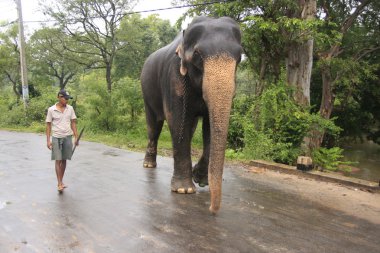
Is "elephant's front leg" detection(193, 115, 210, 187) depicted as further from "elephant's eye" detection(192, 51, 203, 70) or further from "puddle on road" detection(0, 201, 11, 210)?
"puddle on road" detection(0, 201, 11, 210)

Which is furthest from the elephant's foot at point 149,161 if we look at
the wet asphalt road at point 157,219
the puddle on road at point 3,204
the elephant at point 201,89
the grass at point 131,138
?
the puddle on road at point 3,204

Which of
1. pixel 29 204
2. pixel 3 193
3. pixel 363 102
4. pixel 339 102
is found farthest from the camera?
pixel 363 102

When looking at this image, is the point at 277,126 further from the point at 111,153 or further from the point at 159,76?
the point at 159,76

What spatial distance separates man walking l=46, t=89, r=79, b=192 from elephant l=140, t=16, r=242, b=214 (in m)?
1.55

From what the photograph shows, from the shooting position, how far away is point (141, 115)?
51.7ft

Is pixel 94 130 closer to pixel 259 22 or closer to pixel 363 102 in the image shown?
pixel 259 22

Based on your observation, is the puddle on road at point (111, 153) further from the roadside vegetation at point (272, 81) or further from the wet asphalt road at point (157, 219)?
the wet asphalt road at point (157, 219)

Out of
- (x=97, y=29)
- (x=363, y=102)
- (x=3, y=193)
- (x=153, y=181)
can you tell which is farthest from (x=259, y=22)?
(x=97, y=29)

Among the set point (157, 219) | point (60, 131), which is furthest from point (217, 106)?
point (60, 131)

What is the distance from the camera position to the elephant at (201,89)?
4152 millimetres

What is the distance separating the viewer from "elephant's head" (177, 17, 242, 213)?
4.11m

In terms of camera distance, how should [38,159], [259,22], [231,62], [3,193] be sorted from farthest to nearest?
[259,22] < [38,159] < [3,193] < [231,62]

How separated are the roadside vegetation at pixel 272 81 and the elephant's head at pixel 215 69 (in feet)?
15.4

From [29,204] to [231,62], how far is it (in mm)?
→ 3299
